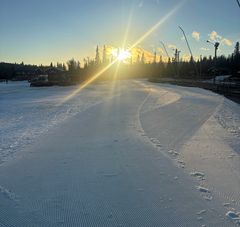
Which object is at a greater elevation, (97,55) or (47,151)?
(97,55)

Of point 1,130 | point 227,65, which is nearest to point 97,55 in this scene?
point 227,65

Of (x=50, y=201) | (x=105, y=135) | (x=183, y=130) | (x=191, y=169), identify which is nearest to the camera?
(x=50, y=201)

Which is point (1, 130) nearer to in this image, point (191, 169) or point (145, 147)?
point (145, 147)

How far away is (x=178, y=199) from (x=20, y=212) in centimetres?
288

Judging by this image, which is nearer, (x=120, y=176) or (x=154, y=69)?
(x=120, y=176)

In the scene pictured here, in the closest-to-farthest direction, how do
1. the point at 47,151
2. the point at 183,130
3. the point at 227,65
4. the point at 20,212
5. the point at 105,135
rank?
the point at 20,212 → the point at 47,151 → the point at 105,135 → the point at 183,130 → the point at 227,65

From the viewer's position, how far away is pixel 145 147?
34.6 ft

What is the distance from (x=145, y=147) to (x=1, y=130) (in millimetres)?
6955

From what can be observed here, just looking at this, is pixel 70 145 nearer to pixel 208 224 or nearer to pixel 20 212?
pixel 20 212

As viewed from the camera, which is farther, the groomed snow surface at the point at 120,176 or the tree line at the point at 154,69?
the tree line at the point at 154,69

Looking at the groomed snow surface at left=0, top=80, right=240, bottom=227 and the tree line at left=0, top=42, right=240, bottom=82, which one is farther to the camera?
the tree line at left=0, top=42, right=240, bottom=82

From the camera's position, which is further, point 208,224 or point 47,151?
point 47,151

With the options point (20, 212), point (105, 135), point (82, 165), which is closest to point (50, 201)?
point (20, 212)

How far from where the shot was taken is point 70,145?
36.1ft
